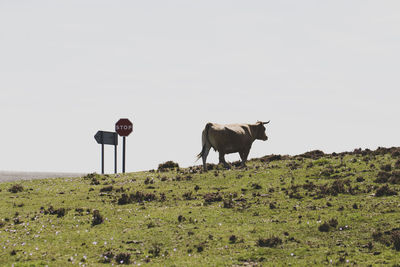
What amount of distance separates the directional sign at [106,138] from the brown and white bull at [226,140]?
31.0 feet

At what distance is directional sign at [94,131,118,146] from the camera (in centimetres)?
4256

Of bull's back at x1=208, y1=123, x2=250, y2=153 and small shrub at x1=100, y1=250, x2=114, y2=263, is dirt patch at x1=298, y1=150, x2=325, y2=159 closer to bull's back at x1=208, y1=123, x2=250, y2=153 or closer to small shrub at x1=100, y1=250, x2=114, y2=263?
bull's back at x1=208, y1=123, x2=250, y2=153

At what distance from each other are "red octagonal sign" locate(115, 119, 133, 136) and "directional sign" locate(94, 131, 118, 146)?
56 centimetres

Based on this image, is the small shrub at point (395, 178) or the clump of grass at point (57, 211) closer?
the clump of grass at point (57, 211)

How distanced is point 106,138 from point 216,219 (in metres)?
23.7

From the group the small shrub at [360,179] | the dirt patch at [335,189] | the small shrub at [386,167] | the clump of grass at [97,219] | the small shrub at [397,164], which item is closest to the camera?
the clump of grass at [97,219]

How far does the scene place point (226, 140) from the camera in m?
37.5

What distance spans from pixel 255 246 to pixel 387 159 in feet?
67.0

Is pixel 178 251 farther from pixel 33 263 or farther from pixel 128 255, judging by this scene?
pixel 33 263

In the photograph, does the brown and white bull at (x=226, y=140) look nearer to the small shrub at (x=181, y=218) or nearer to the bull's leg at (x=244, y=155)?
the bull's leg at (x=244, y=155)

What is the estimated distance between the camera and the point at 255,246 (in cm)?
1748

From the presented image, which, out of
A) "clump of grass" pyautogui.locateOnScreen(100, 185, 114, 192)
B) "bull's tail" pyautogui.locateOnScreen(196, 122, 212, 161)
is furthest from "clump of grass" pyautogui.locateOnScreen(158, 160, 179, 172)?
"clump of grass" pyautogui.locateOnScreen(100, 185, 114, 192)

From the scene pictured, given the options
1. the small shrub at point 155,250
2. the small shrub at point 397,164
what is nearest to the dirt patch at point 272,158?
the small shrub at point 397,164

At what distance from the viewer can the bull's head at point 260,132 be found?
41.3 meters
